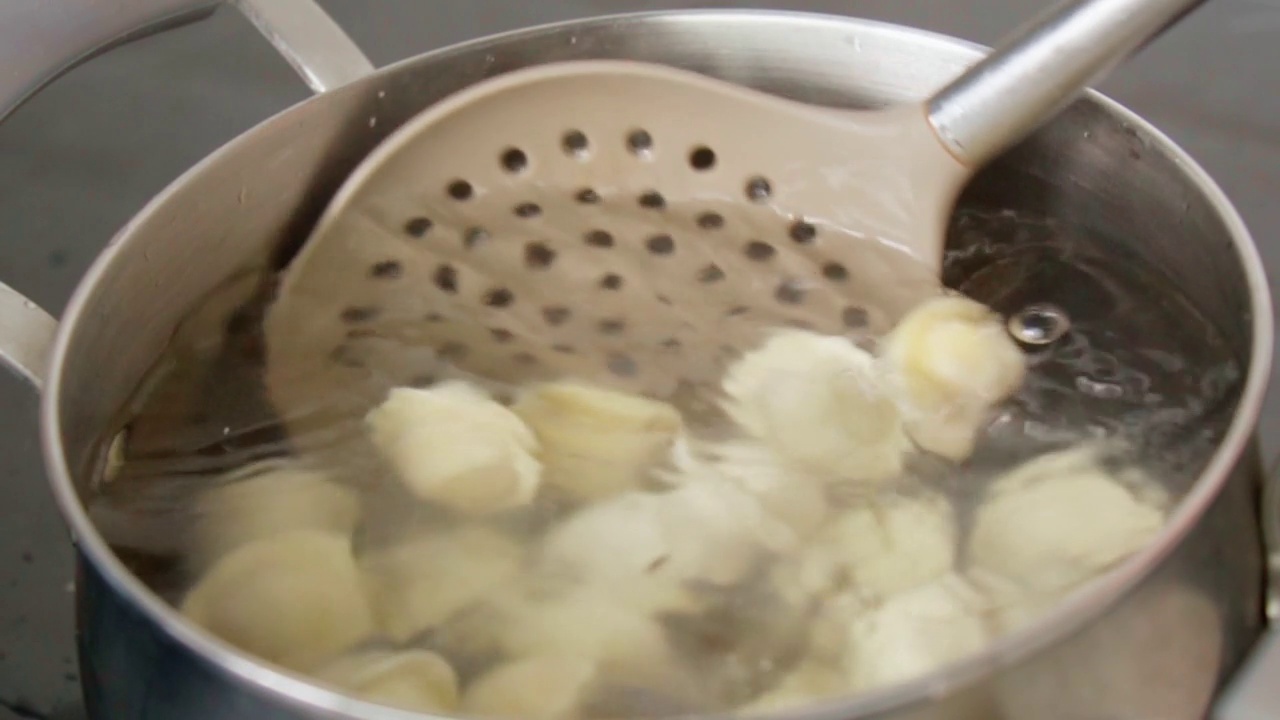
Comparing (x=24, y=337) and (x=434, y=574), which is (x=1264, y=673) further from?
(x=24, y=337)

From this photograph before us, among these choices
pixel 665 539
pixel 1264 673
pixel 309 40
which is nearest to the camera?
pixel 1264 673

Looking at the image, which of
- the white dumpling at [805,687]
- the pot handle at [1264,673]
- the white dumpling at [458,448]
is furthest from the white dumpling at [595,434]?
the pot handle at [1264,673]

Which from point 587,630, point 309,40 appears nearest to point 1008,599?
point 587,630

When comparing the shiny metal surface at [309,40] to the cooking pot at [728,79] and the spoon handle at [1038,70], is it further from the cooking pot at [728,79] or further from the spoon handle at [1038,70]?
the spoon handle at [1038,70]

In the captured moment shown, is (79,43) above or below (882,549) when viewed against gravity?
above

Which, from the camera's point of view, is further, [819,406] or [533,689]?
[819,406]

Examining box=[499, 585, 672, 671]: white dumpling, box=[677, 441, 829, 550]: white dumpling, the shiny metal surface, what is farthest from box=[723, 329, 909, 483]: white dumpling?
the shiny metal surface
